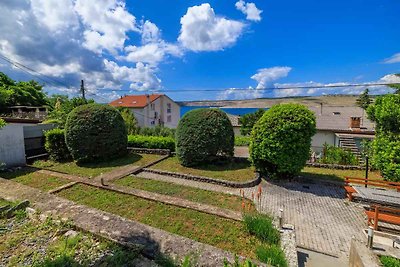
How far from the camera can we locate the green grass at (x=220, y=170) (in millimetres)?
10679

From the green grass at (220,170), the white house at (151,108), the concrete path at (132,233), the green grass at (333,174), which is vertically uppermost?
the white house at (151,108)

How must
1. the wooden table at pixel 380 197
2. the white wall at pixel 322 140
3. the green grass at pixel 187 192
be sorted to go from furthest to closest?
the white wall at pixel 322 140 < the green grass at pixel 187 192 < the wooden table at pixel 380 197

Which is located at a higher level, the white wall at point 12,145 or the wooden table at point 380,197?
the white wall at point 12,145

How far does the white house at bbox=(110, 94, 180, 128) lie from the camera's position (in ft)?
98.4

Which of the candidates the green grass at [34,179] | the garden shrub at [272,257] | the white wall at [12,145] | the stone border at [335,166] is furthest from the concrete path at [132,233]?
the stone border at [335,166]

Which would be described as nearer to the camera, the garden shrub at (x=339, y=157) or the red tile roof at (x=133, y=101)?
the garden shrub at (x=339, y=157)

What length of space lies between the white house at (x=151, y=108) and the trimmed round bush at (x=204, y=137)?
18.4m

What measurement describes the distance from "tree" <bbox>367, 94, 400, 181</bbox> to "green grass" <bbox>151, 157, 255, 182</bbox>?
5.87 meters

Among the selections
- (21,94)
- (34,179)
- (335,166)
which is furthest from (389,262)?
(21,94)

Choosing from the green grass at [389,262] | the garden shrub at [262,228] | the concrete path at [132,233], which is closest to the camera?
the concrete path at [132,233]

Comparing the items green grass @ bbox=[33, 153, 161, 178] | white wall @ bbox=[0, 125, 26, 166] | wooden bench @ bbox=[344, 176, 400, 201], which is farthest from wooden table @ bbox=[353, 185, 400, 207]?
white wall @ bbox=[0, 125, 26, 166]

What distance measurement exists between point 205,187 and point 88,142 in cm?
803

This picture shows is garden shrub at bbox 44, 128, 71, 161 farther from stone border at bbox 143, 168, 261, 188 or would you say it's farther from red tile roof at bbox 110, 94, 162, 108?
red tile roof at bbox 110, 94, 162, 108

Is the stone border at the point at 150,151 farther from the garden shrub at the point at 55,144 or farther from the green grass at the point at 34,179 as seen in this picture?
the green grass at the point at 34,179
